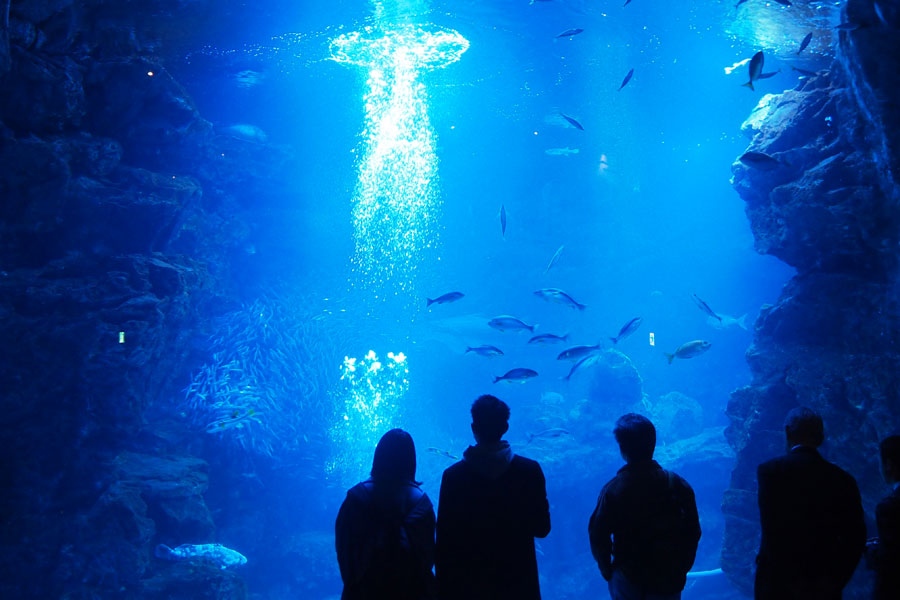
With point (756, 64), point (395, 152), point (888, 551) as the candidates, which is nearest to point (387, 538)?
point (888, 551)

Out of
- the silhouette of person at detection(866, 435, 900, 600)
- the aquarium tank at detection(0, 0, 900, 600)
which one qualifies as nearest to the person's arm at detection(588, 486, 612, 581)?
the silhouette of person at detection(866, 435, 900, 600)

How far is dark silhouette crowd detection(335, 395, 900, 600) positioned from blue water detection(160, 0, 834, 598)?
37.2 feet

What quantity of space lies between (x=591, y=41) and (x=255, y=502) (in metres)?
15.6

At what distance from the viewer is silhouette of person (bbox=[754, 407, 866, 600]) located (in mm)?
2547

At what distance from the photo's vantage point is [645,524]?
2525mm

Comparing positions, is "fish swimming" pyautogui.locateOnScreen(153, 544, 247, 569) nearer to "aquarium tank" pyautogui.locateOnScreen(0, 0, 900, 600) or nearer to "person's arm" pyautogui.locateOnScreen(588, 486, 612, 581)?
"aquarium tank" pyautogui.locateOnScreen(0, 0, 900, 600)

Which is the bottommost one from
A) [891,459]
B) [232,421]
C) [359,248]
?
[891,459]

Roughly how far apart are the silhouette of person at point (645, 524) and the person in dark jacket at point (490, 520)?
1.26 feet

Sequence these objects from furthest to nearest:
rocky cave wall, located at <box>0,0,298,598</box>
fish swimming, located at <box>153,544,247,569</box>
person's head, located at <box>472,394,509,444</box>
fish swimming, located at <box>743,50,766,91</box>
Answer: fish swimming, located at <box>153,544,247,569</box>
rocky cave wall, located at <box>0,0,298,598</box>
fish swimming, located at <box>743,50,766,91</box>
person's head, located at <box>472,394,509,444</box>

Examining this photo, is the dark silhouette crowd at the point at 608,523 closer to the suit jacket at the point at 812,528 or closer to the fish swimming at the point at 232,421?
the suit jacket at the point at 812,528

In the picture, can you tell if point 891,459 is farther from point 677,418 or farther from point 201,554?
point 677,418

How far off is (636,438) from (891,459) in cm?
146

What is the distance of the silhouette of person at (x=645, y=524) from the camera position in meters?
2.52

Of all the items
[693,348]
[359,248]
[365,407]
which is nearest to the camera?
[693,348]
